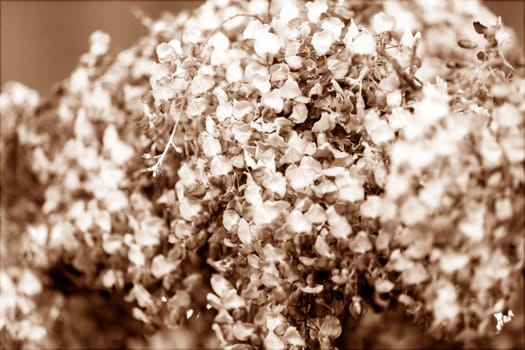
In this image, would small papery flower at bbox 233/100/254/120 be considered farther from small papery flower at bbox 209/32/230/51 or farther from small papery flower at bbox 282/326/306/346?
small papery flower at bbox 282/326/306/346

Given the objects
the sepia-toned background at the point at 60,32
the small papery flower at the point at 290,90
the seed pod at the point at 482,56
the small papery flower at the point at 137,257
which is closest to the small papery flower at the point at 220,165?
the small papery flower at the point at 290,90

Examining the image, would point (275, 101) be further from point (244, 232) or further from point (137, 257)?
point (137, 257)

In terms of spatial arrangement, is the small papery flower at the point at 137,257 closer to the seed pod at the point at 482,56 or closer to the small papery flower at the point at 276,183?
the small papery flower at the point at 276,183

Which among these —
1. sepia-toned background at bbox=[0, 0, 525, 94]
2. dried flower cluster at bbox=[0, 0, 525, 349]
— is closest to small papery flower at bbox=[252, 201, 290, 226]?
dried flower cluster at bbox=[0, 0, 525, 349]

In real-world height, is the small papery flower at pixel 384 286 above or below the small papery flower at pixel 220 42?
below

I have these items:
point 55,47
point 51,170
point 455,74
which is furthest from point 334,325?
point 55,47

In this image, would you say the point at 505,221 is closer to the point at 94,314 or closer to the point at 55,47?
the point at 94,314
